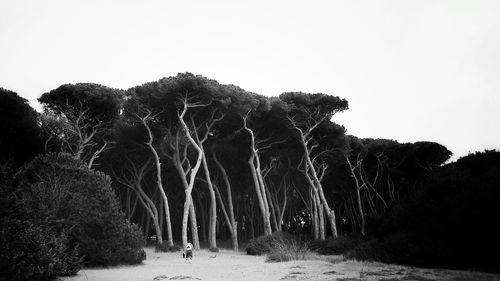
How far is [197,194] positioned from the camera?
36.9 metres

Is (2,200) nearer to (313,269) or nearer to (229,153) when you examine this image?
(313,269)

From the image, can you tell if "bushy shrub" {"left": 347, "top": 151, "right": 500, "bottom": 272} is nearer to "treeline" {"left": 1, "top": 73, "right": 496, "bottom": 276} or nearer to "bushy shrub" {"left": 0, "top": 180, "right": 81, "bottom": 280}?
"treeline" {"left": 1, "top": 73, "right": 496, "bottom": 276}

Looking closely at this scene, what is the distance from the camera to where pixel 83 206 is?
1336 cm

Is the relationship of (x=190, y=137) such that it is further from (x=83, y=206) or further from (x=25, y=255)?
(x=25, y=255)

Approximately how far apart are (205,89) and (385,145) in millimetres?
21392

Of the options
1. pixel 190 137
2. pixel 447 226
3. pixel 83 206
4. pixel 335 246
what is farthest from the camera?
pixel 190 137

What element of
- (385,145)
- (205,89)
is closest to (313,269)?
(205,89)

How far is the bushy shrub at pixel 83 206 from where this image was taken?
1280cm

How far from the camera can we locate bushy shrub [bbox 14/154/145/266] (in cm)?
1280

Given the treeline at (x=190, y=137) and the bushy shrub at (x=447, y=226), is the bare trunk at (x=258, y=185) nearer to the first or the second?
the treeline at (x=190, y=137)

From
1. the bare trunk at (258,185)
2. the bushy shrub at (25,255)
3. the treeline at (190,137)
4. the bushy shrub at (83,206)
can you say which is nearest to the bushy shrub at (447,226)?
the treeline at (190,137)

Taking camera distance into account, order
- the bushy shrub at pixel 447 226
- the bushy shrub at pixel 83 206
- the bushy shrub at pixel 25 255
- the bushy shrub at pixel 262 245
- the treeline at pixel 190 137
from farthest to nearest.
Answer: the treeline at pixel 190 137 < the bushy shrub at pixel 262 245 < the bushy shrub at pixel 83 206 < the bushy shrub at pixel 447 226 < the bushy shrub at pixel 25 255

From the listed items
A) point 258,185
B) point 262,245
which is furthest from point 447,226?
point 258,185

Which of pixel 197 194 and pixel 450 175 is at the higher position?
pixel 197 194
